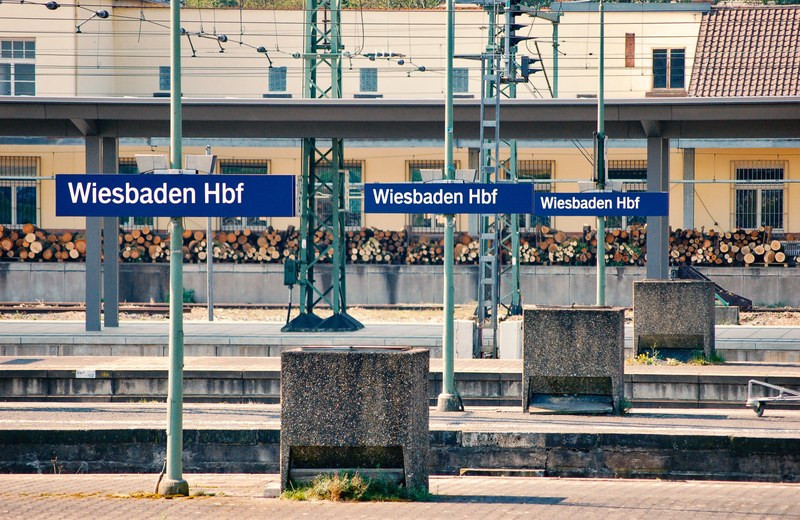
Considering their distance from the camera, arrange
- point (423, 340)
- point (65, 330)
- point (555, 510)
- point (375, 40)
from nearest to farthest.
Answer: point (555, 510) → point (423, 340) → point (65, 330) → point (375, 40)

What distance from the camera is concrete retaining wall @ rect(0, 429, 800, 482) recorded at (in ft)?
40.1

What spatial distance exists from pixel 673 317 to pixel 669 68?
2439 cm

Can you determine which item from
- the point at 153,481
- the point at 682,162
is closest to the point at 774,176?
the point at 682,162

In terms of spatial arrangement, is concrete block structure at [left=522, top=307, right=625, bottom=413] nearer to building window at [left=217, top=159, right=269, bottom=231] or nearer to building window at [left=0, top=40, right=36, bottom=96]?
building window at [left=217, top=159, right=269, bottom=231]

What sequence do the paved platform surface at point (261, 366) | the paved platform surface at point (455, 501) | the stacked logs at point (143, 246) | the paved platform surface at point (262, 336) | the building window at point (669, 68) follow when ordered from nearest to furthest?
the paved platform surface at point (455, 501) → the paved platform surface at point (261, 366) → the paved platform surface at point (262, 336) → the stacked logs at point (143, 246) → the building window at point (669, 68)

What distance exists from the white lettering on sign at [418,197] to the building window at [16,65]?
29066 millimetres

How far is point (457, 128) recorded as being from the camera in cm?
2553

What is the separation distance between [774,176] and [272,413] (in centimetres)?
2620

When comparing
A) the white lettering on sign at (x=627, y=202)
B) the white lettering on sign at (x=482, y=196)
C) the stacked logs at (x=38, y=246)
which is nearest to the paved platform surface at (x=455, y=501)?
the white lettering on sign at (x=482, y=196)

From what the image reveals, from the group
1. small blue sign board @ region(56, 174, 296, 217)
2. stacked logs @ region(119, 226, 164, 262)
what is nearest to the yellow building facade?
stacked logs @ region(119, 226, 164, 262)

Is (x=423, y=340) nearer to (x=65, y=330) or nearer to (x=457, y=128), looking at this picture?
(x=457, y=128)

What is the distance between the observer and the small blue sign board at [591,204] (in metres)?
19.0

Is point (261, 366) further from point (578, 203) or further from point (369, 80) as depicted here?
point (369, 80)

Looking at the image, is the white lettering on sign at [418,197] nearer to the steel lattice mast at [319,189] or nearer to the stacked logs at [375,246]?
the steel lattice mast at [319,189]
